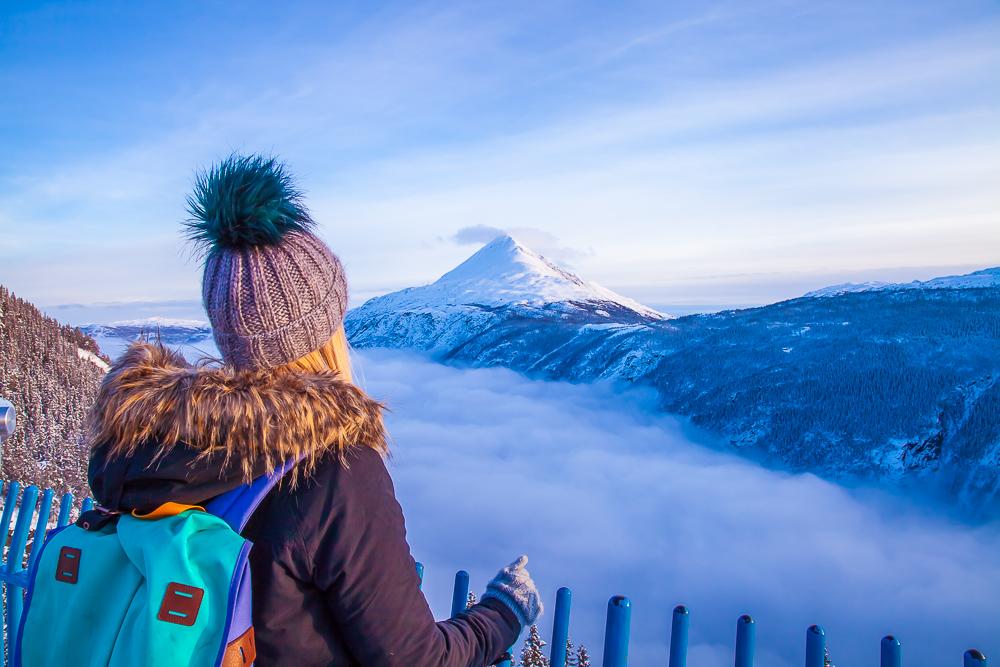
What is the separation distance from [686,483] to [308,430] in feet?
10.6

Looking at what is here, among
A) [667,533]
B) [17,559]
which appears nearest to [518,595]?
[667,533]

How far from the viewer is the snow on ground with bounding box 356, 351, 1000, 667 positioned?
282 centimetres

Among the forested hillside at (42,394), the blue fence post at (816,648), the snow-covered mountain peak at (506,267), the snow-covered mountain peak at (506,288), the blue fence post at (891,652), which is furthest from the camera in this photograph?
the forested hillside at (42,394)

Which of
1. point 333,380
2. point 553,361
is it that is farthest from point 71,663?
point 553,361

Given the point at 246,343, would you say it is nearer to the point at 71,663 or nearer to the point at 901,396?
the point at 71,663

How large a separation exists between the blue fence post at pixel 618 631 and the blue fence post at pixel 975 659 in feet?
3.47

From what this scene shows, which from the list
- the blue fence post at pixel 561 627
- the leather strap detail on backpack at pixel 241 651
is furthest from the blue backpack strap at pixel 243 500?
the blue fence post at pixel 561 627

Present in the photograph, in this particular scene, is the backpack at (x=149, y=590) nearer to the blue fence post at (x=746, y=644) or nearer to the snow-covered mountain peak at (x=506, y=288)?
the blue fence post at (x=746, y=644)

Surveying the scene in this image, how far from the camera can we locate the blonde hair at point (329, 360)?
201 cm

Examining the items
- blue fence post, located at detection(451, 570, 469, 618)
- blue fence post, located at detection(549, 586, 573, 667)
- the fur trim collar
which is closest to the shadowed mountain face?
blue fence post, located at detection(549, 586, 573, 667)

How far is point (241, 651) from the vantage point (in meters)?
1.49

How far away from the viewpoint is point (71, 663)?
1.55 metres

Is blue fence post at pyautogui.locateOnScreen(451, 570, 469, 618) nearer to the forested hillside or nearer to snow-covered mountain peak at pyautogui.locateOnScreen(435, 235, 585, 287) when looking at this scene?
snow-covered mountain peak at pyautogui.locateOnScreen(435, 235, 585, 287)

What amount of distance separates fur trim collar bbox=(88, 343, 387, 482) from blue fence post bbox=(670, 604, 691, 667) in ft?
4.85
